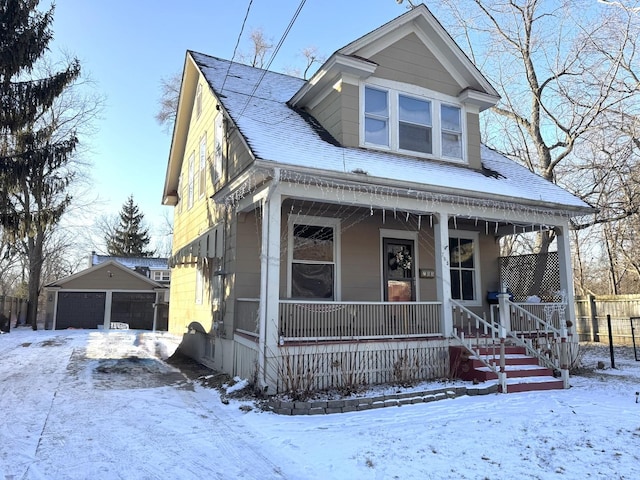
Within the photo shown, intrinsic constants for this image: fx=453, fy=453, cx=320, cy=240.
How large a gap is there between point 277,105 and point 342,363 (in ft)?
19.0

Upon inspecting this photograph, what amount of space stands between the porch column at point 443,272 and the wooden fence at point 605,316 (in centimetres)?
847

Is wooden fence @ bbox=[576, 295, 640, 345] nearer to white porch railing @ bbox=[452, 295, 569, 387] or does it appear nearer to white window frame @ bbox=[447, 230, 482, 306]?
white window frame @ bbox=[447, 230, 482, 306]

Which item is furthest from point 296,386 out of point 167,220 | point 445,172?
point 167,220

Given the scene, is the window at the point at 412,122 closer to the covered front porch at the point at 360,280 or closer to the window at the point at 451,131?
the window at the point at 451,131

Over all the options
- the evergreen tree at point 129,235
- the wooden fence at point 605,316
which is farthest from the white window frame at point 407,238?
the evergreen tree at point 129,235

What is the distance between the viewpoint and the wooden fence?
14.6 metres

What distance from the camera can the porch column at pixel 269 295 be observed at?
6.80 meters

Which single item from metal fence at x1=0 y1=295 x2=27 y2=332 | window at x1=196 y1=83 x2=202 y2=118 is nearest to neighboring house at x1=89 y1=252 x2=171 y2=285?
metal fence at x1=0 y1=295 x2=27 y2=332

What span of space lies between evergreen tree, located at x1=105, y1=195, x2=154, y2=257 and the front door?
3767 centimetres

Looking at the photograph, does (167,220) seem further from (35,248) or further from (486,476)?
(486,476)

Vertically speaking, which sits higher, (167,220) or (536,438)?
(167,220)

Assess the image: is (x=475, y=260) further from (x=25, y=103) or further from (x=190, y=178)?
(x=25, y=103)

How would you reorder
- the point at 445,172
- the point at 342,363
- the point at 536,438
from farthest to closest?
the point at 445,172
the point at 342,363
the point at 536,438

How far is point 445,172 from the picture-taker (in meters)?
9.15
